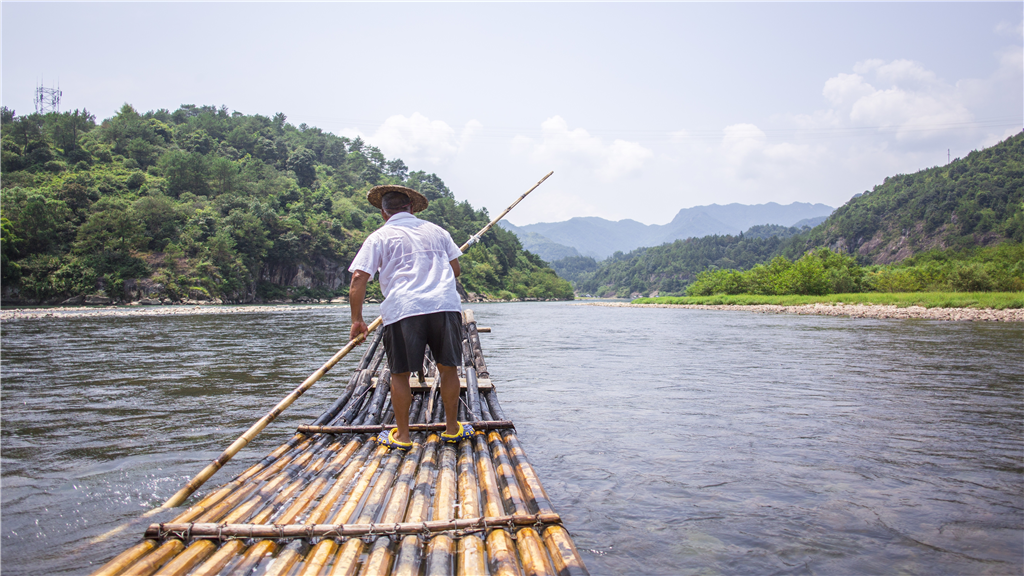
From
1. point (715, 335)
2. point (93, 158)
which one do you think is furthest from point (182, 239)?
point (715, 335)

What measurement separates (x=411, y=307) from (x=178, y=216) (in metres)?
80.5

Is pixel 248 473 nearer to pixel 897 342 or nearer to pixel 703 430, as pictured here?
pixel 703 430

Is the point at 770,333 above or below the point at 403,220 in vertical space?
below

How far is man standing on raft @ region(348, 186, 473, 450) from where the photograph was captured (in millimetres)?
4793

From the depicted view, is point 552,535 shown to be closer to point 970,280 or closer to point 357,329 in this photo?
point 357,329

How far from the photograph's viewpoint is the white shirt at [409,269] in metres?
4.78

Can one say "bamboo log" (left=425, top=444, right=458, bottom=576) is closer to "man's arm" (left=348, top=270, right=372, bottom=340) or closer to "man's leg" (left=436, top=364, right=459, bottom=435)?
"man's leg" (left=436, top=364, right=459, bottom=435)

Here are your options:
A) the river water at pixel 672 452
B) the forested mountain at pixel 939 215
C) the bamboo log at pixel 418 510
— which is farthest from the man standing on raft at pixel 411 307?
the forested mountain at pixel 939 215

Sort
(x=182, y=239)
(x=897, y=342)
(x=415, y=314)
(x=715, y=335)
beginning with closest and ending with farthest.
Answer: (x=415, y=314) < (x=897, y=342) < (x=715, y=335) < (x=182, y=239)

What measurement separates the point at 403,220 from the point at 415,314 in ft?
3.18

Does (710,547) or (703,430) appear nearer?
(710,547)

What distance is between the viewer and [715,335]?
26.4 metres

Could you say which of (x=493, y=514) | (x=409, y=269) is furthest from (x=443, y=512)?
(x=409, y=269)

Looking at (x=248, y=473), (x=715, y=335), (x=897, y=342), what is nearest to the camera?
(x=248, y=473)
